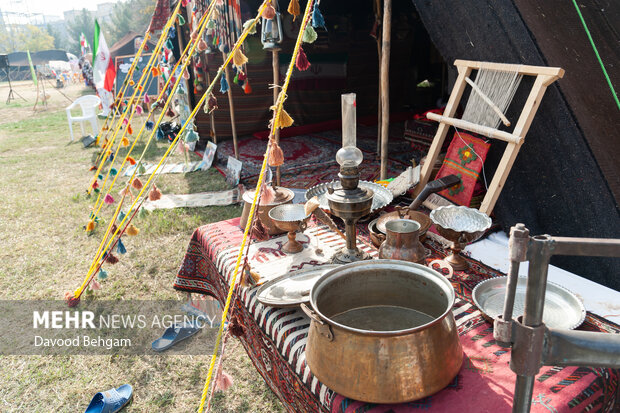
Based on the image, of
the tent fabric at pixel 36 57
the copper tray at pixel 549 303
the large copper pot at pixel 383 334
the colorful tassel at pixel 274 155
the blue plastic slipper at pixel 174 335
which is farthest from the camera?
the tent fabric at pixel 36 57

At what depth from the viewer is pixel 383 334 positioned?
98 centimetres

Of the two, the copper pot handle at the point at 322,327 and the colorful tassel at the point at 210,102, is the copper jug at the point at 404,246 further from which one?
the colorful tassel at the point at 210,102

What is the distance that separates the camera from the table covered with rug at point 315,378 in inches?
44.1

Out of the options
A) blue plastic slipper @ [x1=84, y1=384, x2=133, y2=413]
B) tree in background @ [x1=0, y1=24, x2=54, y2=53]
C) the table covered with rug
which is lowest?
blue plastic slipper @ [x1=84, y1=384, x2=133, y2=413]

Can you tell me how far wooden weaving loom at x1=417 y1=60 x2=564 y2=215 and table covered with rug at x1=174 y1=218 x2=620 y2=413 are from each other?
1.98 feet

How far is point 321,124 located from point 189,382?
5.46 m

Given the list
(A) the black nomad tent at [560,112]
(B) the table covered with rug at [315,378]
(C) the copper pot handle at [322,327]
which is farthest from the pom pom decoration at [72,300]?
(A) the black nomad tent at [560,112]

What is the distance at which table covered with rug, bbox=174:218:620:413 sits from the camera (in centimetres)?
112

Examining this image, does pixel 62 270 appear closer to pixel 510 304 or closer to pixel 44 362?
pixel 44 362

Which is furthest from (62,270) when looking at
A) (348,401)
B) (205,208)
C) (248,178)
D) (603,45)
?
(603,45)

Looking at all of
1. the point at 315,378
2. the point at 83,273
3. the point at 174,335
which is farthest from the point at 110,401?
the point at 83,273

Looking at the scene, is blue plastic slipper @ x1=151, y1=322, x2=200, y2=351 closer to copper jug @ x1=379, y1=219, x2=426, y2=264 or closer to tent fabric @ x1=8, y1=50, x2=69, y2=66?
copper jug @ x1=379, y1=219, x2=426, y2=264

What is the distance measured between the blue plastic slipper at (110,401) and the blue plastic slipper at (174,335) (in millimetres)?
367

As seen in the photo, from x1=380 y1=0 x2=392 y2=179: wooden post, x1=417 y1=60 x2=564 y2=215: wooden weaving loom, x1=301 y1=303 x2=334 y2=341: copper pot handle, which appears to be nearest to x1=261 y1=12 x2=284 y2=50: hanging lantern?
x1=380 y1=0 x2=392 y2=179: wooden post
